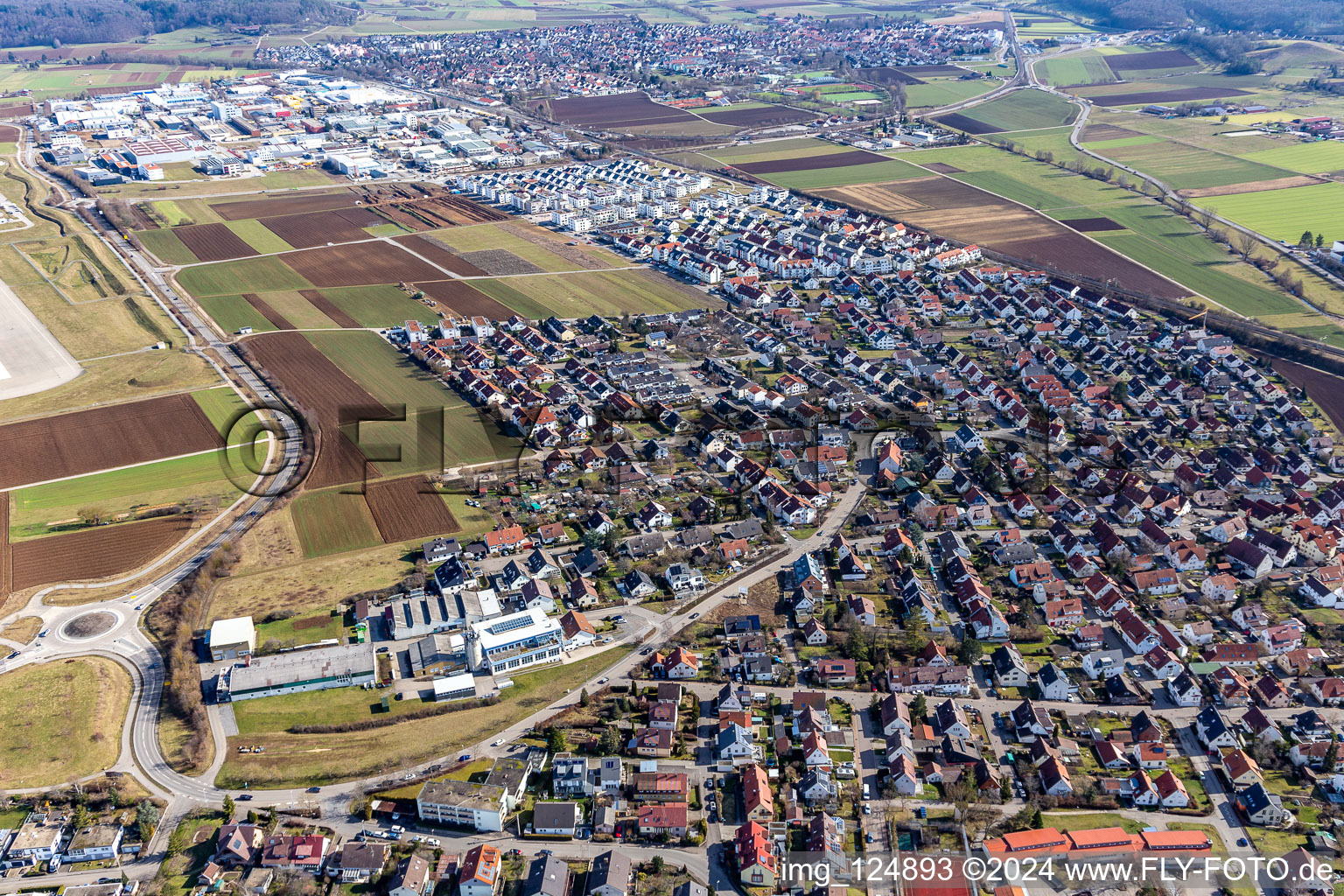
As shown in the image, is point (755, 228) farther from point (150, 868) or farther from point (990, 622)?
point (150, 868)

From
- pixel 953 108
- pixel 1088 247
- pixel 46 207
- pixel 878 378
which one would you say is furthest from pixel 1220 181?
pixel 46 207

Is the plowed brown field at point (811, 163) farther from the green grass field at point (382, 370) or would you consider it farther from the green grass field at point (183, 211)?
the green grass field at point (382, 370)

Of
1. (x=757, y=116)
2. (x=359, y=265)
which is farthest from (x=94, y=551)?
(x=757, y=116)

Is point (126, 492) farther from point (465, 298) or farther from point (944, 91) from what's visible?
point (944, 91)

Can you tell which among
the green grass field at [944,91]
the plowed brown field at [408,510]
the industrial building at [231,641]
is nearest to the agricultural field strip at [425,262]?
the plowed brown field at [408,510]

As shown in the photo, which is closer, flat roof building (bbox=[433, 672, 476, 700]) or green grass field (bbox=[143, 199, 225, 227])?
flat roof building (bbox=[433, 672, 476, 700])

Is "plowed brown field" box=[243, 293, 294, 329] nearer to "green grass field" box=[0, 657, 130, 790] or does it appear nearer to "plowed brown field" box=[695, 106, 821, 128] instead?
"green grass field" box=[0, 657, 130, 790]

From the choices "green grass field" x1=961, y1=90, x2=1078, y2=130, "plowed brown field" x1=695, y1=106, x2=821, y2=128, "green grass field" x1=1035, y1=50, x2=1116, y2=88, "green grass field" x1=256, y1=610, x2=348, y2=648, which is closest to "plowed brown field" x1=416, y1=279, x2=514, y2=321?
"green grass field" x1=256, y1=610, x2=348, y2=648
